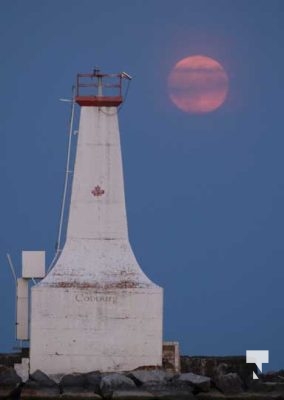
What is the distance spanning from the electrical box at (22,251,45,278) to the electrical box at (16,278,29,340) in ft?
0.78

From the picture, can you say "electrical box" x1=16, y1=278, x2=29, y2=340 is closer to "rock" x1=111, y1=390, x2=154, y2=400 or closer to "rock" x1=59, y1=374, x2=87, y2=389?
"rock" x1=59, y1=374, x2=87, y2=389

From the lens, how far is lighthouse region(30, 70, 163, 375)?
2816 centimetres

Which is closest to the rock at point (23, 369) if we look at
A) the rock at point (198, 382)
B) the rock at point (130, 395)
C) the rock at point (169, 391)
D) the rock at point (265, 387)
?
the rock at point (130, 395)

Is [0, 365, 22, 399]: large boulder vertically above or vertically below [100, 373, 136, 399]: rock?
below

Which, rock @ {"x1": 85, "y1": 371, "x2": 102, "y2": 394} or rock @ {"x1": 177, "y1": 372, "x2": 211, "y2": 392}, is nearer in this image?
rock @ {"x1": 85, "y1": 371, "x2": 102, "y2": 394}

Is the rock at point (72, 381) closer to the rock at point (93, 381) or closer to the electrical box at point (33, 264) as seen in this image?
the rock at point (93, 381)

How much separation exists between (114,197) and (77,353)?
328cm

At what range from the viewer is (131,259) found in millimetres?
28844

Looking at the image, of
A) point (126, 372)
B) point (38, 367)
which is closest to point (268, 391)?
point (126, 372)

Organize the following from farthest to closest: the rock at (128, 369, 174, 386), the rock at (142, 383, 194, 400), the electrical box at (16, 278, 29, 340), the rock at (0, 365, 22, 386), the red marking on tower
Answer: the electrical box at (16, 278, 29, 340) → the red marking on tower → the rock at (0, 365, 22, 386) → the rock at (128, 369, 174, 386) → the rock at (142, 383, 194, 400)

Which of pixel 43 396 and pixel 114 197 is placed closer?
pixel 43 396

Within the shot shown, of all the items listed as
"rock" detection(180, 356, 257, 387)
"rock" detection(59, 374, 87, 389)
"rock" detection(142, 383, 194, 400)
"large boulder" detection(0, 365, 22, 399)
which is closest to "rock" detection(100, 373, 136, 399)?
"rock" detection(142, 383, 194, 400)

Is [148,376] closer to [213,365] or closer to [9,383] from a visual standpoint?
[9,383]

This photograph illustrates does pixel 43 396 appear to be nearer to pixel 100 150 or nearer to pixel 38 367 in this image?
pixel 38 367
